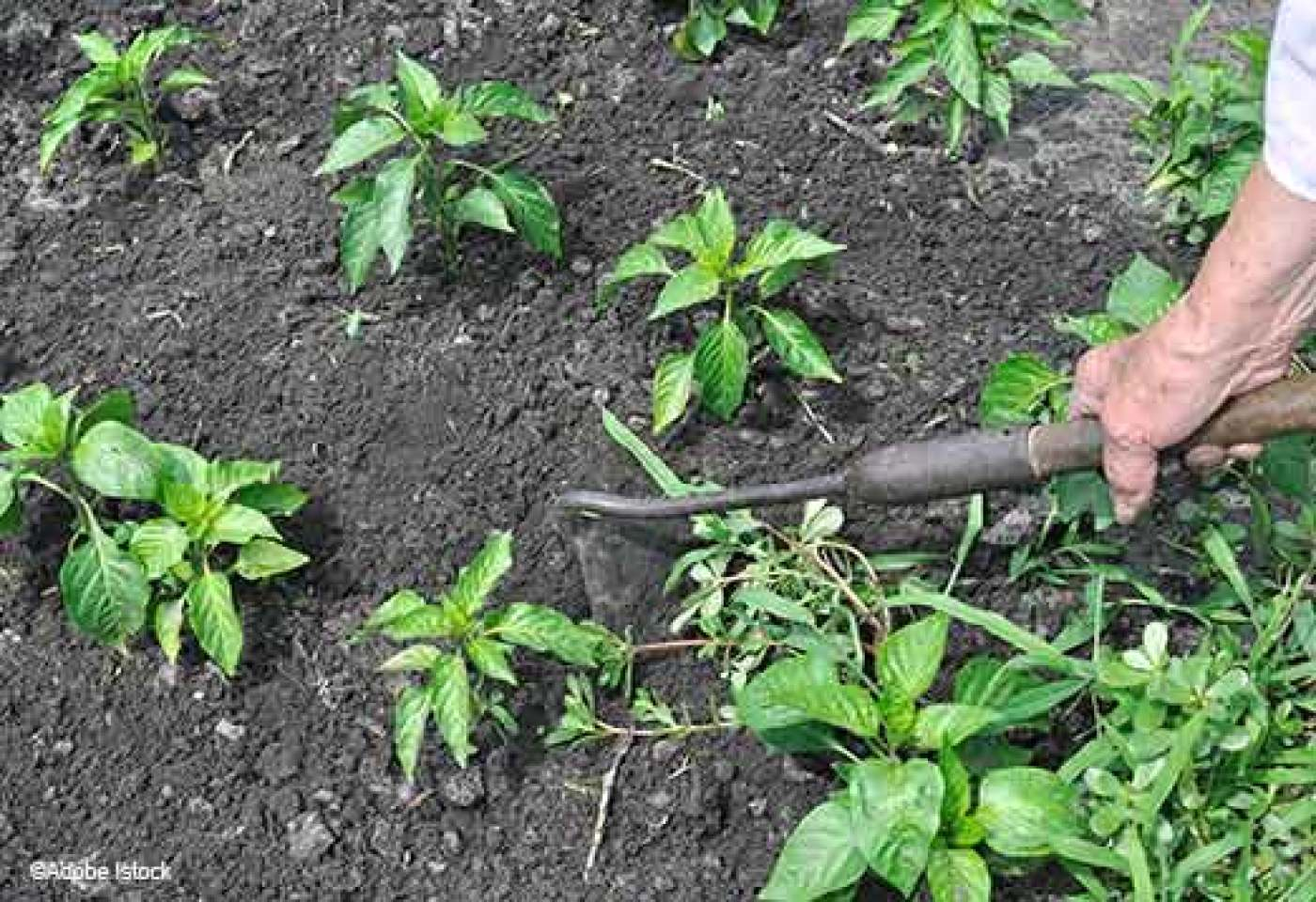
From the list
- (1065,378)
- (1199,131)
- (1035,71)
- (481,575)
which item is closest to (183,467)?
(481,575)

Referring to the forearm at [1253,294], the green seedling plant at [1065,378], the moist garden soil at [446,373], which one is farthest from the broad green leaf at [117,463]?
the forearm at [1253,294]

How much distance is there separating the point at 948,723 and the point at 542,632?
53 centimetres

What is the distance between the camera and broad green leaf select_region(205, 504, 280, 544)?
2.57m

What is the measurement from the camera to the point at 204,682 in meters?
2.65

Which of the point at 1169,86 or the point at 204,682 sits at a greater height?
the point at 1169,86

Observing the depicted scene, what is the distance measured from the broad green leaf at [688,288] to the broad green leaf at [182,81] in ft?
3.12

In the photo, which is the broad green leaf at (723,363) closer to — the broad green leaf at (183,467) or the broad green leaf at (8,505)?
the broad green leaf at (183,467)

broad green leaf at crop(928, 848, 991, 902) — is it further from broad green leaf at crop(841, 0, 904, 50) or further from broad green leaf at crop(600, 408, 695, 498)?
broad green leaf at crop(841, 0, 904, 50)

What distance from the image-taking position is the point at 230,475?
2.63m

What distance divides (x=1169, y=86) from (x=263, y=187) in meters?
1.53

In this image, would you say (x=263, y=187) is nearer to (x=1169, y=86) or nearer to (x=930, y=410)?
(x=930, y=410)

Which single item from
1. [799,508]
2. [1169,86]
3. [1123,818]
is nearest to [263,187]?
[799,508]

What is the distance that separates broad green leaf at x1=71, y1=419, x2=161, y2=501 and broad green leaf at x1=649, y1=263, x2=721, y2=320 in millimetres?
725

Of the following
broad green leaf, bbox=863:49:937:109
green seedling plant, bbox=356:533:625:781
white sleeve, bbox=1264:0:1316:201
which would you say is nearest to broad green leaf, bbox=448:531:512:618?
green seedling plant, bbox=356:533:625:781
